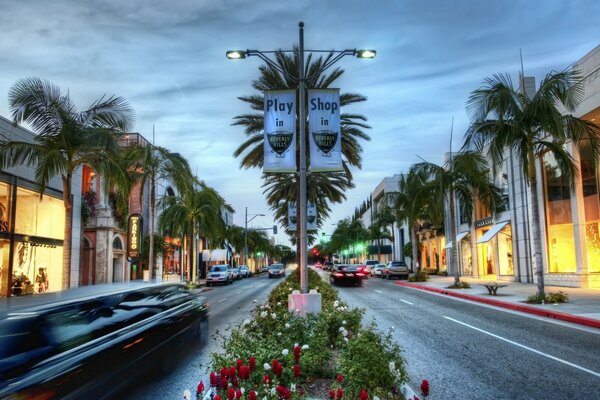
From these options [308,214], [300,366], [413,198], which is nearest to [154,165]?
[308,214]

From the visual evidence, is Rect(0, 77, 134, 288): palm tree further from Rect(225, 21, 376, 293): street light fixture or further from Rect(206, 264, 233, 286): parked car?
Rect(206, 264, 233, 286): parked car

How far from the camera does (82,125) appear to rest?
1641 cm

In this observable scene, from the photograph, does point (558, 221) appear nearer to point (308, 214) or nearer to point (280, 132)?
point (308, 214)

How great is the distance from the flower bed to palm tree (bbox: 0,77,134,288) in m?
10.7

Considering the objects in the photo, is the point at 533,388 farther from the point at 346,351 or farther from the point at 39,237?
the point at 39,237

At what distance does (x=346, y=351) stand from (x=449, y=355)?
4284mm

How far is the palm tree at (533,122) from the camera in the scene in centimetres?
1752

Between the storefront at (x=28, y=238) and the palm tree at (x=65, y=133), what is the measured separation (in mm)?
6519

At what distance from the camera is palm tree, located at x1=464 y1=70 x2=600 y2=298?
17516 millimetres

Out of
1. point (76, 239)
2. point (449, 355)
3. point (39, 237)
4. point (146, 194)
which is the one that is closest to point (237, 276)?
point (146, 194)

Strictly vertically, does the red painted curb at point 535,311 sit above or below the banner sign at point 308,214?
below

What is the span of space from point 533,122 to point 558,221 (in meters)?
11.0

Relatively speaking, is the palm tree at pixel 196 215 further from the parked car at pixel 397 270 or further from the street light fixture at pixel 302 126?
the street light fixture at pixel 302 126

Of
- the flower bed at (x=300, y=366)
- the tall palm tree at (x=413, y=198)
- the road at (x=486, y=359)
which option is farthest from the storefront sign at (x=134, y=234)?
the flower bed at (x=300, y=366)
